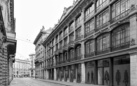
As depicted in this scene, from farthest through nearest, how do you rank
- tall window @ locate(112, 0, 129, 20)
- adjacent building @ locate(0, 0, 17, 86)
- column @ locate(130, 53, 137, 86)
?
tall window @ locate(112, 0, 129, 20), column @ locate(130, 53, 137, 86), adjacent building @ locate(0, 0, 17, 86)

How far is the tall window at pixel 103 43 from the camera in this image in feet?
97.8

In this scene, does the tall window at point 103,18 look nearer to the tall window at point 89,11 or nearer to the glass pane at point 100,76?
the tall window at point 89,11

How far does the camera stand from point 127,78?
24.6m

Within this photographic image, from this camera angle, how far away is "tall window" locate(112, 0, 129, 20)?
2530 centimetres

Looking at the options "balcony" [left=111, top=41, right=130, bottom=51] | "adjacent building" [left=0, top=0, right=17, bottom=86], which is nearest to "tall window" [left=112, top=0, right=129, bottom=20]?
"balcony" [left=111, top=41, right=130, bottom=51]

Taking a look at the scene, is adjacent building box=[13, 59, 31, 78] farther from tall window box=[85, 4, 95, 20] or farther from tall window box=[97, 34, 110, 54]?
tall window box=[97, 34, 110, 54]

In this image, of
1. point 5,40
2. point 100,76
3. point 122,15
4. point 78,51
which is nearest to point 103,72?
point 100,76

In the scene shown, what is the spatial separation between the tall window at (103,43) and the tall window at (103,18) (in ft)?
6.81

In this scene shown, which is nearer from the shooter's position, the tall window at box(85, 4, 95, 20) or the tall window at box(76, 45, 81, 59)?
the tall window at box(85, 4, 95, 20)

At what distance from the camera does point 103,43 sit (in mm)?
31094

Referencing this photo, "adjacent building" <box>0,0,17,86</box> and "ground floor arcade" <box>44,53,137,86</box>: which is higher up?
"adjacent building" <box>0,0,17,86</box>

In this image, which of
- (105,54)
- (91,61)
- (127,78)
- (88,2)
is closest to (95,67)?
(91,61)

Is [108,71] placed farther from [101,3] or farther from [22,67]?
[22,67]

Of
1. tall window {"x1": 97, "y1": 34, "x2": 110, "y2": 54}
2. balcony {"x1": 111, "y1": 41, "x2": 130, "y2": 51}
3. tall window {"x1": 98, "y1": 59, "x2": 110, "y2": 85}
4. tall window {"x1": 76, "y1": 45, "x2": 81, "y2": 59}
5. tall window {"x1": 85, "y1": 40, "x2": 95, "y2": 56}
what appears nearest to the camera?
balcony {"x1": 111, "y1": 41, "x2": 130, "y2": 51}
